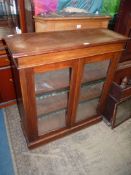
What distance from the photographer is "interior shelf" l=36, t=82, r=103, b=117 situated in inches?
58.4

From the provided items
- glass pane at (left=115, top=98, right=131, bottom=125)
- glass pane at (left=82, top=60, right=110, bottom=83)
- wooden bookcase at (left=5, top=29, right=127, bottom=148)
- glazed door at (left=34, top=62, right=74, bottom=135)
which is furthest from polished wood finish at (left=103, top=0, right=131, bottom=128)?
glazed door at (left=34, top=62, right=74, bottom=135)

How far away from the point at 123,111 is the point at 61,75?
3.26 feet

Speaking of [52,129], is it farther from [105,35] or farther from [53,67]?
[105,35]

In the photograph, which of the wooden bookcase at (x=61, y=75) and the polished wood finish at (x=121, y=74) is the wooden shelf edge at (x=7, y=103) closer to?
the wooden bookcase at (x=61, y=75)

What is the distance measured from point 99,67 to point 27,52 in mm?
797

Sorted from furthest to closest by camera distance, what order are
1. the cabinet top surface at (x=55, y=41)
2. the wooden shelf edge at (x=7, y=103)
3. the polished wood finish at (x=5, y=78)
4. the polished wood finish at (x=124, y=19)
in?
1. the wooden shelf edge at (x=7, y=103)
2. the polished wood finish at (x=5, y=78)
3. the polished wood finish at (x=124, y=19)
4. the cabinet top surface at (x=55, y=41)

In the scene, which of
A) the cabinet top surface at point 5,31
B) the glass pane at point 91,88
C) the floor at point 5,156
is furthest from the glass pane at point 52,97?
the cabinet top surface at point 5,31

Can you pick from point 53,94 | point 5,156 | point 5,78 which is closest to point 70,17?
point 53,94

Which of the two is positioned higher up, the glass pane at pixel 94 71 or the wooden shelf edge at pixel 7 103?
the glass pane at pixel 94 71

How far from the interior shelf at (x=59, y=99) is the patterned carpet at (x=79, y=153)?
435mm

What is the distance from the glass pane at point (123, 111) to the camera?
6.01 feet

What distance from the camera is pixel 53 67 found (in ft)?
3.84

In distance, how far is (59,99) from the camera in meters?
1.56

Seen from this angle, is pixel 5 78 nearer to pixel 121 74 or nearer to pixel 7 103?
pixel 7 103
